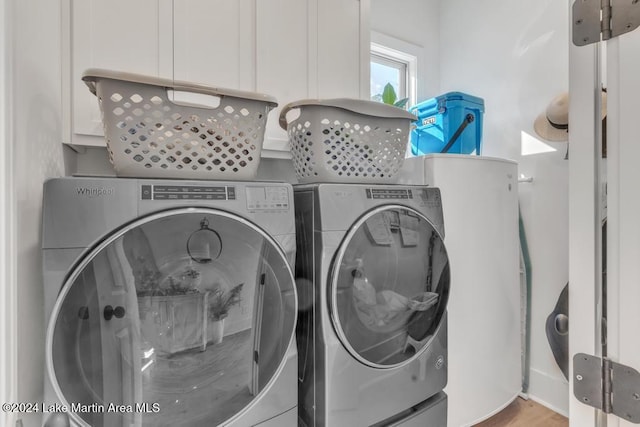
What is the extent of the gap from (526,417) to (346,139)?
1765 mm

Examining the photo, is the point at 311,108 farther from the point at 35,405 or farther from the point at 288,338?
the point at 35,405

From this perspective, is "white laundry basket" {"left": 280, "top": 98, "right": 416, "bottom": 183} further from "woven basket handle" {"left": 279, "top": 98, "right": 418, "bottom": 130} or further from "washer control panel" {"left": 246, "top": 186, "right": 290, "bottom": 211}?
"washer control panel" {"left": 246, "top": 186, "right": 290, "bottom": 211}

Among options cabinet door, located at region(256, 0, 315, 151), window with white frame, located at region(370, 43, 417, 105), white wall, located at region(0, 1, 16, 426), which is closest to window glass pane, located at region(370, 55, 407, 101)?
window with white frame, located at region(370, 43, 417, 105)

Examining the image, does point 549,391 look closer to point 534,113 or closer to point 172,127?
point 534,113

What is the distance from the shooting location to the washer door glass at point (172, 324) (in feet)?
2.33

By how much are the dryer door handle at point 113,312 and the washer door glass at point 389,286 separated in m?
0.56

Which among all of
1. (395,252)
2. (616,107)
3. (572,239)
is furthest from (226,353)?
(616,107)

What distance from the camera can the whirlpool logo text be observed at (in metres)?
0.70

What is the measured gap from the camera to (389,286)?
113 centimetres

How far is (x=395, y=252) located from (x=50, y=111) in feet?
3.73

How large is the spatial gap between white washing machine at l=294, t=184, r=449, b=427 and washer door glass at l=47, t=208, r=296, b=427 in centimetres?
13

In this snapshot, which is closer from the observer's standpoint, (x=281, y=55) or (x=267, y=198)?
(x=267, y=198)

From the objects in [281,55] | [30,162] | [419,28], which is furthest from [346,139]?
[419,28]

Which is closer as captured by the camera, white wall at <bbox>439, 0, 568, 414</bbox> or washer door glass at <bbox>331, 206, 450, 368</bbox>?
washer door glass at <bbox>331, 206, 450, 368</bbox>
